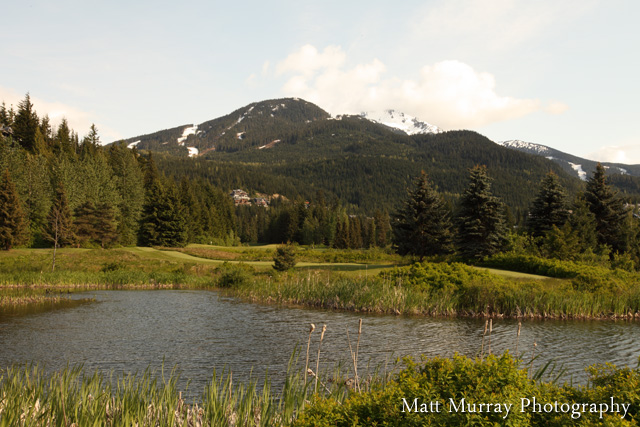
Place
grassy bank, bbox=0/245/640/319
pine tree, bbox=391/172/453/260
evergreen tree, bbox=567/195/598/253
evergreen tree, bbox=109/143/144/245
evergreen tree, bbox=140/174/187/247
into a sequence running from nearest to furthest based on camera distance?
1. grassy bank, bbox=0/245/640/319
2. pine tree, bbox=391/172/453/260
3. evergreen tree, bbox=567/195/598/253
4. evergreen tree, bbox=140/174/187/247
5. evergreen tree, bbox=109/143/144/245

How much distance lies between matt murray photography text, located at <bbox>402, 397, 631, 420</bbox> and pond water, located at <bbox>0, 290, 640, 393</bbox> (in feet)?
19.3

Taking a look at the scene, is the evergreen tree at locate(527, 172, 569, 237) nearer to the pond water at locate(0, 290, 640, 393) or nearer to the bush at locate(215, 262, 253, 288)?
the pond water at locate(0, 290, 640, 393)

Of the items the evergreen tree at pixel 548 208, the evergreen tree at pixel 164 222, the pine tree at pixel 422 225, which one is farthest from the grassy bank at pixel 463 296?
the evergreen tree at pixel 164 222

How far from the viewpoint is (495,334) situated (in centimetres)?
1894

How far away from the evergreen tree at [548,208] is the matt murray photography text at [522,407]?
43125 mm

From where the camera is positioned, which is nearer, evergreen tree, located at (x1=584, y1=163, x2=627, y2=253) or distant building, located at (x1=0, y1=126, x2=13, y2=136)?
evergreen tree, located at (x1=584, y1=163, x2=627, y2=253)

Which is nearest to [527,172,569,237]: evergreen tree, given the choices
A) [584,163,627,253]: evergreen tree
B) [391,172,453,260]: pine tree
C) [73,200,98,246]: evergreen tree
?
[584,163,627,253]: evergreen tree

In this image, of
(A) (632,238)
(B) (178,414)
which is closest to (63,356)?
(B) (178,414)

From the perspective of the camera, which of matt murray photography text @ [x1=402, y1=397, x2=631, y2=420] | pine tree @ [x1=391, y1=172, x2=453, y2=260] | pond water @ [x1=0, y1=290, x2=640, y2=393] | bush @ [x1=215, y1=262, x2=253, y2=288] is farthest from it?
pine tree @ [x1=391, y1=172, x2=453, y2=260]

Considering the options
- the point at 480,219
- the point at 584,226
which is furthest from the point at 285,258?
the point at 584,226

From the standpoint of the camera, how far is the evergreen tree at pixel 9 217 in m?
55.6

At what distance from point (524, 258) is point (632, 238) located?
59.9ft

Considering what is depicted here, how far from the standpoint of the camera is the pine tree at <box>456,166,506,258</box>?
39031 millimetres

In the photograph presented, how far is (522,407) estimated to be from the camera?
512 cm
